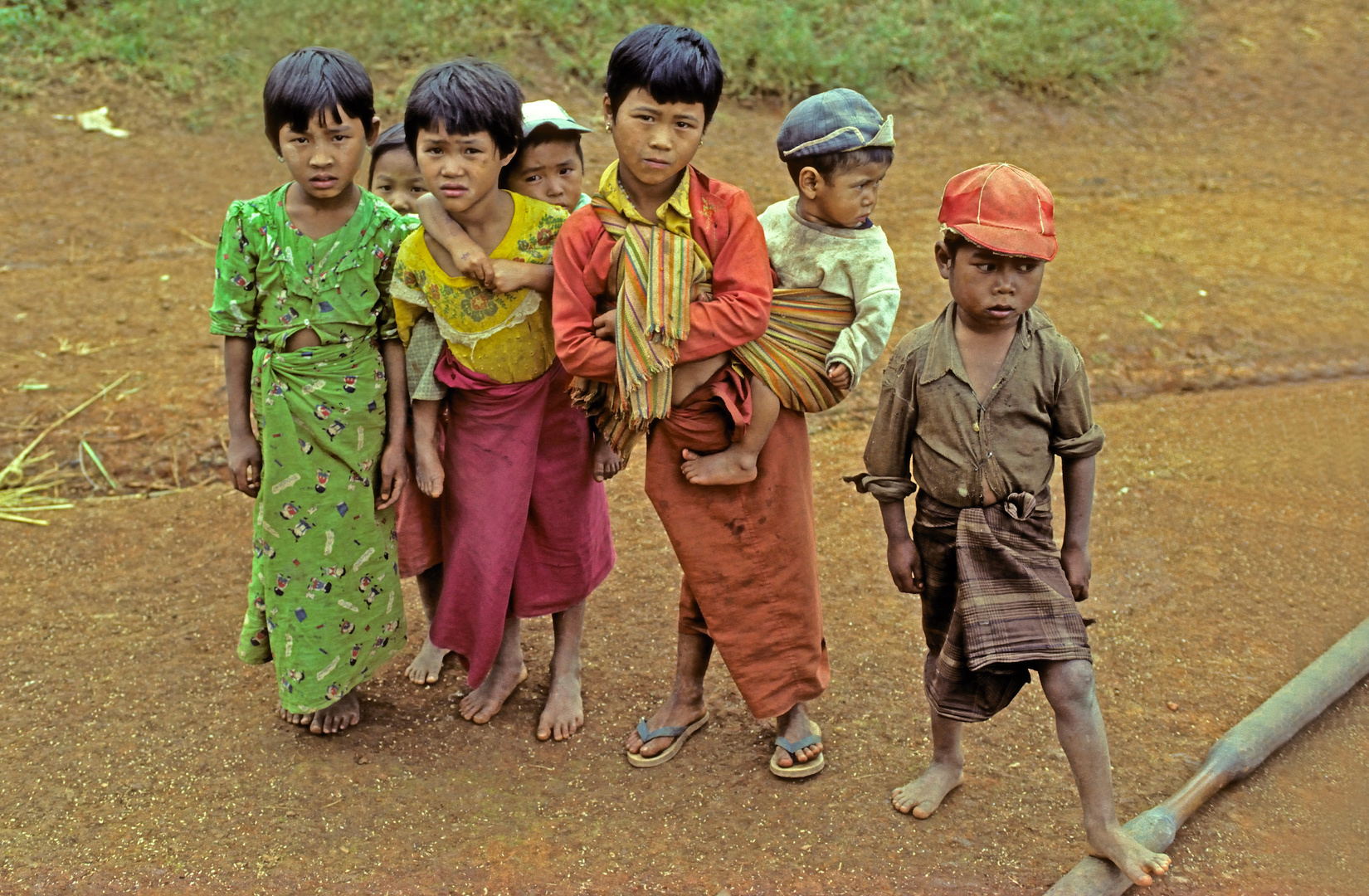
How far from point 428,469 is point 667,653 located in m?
0.98

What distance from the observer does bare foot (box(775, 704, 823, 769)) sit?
2.90 m

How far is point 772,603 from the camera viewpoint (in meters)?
2.78

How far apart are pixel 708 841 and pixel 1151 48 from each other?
8276 mm

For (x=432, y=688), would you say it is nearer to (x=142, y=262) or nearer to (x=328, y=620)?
(x=328, y=620)

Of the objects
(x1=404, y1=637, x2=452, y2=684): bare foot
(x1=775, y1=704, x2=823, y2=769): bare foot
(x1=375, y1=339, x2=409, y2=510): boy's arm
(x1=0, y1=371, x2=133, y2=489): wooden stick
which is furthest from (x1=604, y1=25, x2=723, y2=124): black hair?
(x1=0, y1=371, x2=133, y2=489): wooden stick

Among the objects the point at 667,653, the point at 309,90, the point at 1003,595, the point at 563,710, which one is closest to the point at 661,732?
the point at 563,710

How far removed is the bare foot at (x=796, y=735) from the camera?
2896mm

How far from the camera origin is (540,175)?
2.85 m

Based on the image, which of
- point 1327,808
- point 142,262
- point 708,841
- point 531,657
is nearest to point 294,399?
point 531,657

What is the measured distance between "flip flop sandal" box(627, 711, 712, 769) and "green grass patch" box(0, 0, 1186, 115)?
541cm

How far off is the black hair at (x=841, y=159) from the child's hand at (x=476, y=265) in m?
0.71

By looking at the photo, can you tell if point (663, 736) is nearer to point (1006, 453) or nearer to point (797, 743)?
point (797, 743)

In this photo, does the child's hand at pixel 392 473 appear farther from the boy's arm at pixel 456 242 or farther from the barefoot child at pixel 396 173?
the barefoot child at pixel 396 173

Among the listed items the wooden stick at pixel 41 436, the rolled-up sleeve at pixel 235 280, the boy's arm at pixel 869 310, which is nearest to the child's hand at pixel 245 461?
the rolled-up sleeve at pixel 235 280
